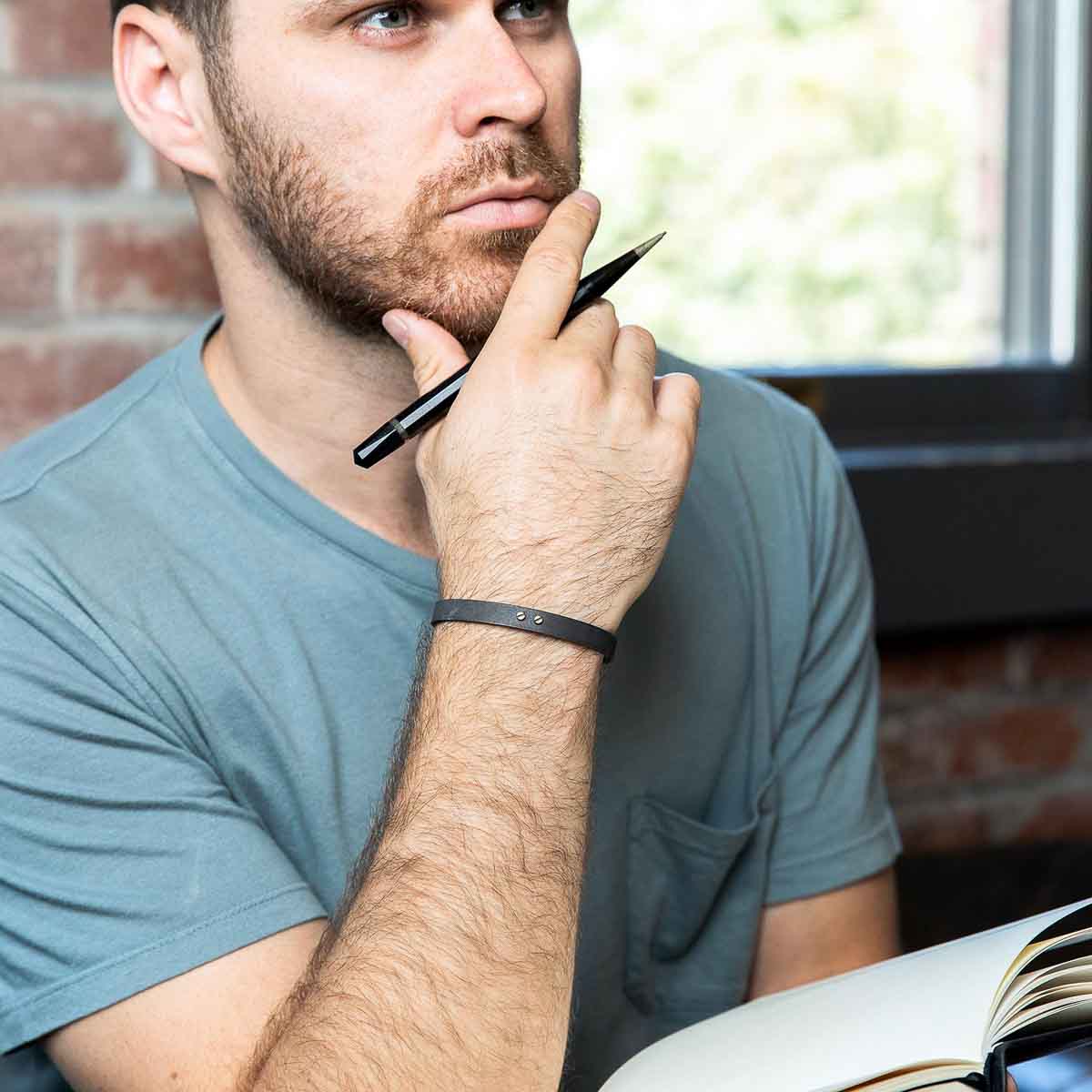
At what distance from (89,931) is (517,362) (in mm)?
437

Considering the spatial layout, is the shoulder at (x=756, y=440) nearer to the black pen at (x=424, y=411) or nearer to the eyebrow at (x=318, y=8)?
the black pen at (x=424, y=411)

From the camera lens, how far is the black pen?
0.97 metres

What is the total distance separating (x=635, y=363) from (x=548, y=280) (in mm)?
80

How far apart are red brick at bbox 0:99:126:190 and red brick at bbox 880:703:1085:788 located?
120 cm

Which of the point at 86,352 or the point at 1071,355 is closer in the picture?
the point at 86,352

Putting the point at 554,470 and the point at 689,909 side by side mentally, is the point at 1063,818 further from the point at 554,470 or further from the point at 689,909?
the point at 554,470

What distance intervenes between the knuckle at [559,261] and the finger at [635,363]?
52 mm

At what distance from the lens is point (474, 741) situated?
875mm

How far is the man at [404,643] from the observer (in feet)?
2.85

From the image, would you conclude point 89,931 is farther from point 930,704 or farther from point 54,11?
point 930,704

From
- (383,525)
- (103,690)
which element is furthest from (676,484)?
(103,690)

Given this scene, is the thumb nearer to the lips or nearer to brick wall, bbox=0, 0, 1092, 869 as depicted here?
the lips

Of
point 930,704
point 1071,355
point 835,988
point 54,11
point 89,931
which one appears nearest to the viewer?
point 835,988

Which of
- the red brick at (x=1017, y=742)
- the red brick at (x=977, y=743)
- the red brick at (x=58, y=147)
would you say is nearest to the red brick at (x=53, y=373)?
the red brick at (x=58, y=147)
